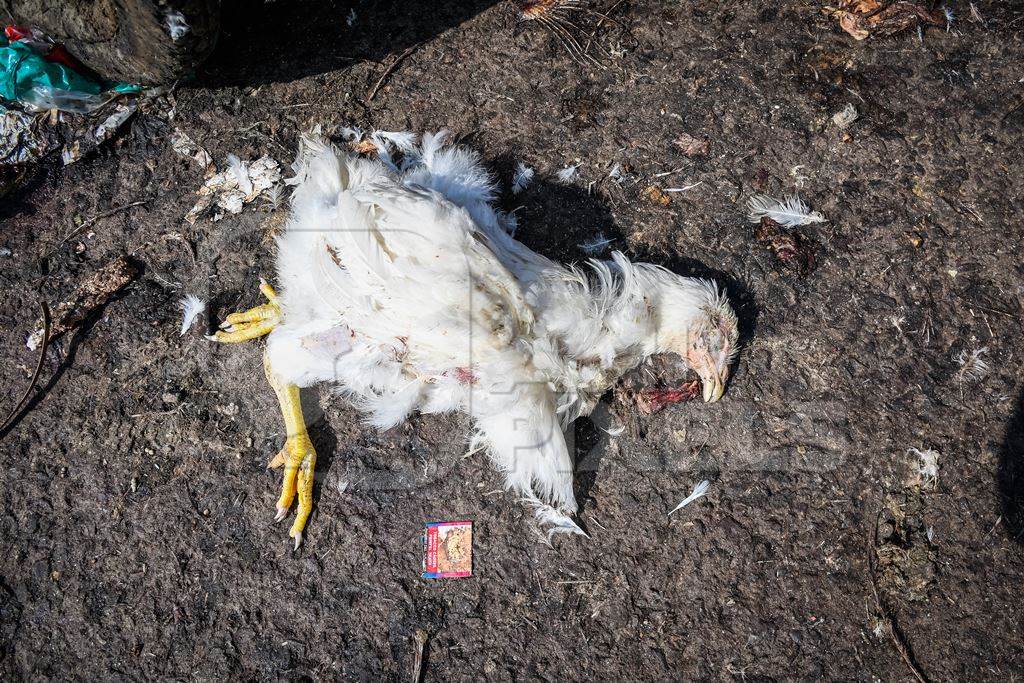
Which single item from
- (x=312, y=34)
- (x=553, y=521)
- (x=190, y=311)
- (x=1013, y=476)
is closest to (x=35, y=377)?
(x=190, y=311)

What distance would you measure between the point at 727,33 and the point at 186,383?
320 cm

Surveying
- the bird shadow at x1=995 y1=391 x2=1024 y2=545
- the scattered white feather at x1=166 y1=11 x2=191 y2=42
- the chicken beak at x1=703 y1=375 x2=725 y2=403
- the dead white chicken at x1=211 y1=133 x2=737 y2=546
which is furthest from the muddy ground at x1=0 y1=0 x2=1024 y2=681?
the scattered white feather at x1=166 y1=11 x2=191 y2=42

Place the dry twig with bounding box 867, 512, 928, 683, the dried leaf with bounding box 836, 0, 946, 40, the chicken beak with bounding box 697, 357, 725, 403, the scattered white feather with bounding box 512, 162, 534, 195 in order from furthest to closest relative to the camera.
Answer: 1. the dried leaf with bounding box 836, 0, 946, 40
2. the scattered white feather with bounding box 512, 162, 534, 195
3. the chicken beak with bounding box 697, 357, 725, 403
4. the dry twig with bounding box 867, 512, 928, 683

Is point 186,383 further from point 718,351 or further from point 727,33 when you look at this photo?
point 727,33

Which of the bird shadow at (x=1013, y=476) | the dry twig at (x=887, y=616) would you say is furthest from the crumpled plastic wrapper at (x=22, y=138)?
the bird shadow at (x=1013, y=476)

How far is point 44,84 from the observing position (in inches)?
114

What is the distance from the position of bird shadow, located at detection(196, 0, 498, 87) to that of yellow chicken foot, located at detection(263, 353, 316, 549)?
62.5 inches

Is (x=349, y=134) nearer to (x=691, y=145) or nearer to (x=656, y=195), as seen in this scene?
(x=656, y=195)

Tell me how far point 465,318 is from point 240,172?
162cm

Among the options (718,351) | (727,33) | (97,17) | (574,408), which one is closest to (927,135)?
(727,33)

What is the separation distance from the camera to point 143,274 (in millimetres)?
2820

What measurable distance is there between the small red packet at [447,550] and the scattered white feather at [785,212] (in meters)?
1.99

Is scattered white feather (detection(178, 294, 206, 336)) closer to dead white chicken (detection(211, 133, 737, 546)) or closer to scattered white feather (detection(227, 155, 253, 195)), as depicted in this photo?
dead white chicken (detection(211, 133, 737, 546))

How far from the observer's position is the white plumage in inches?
84.4
